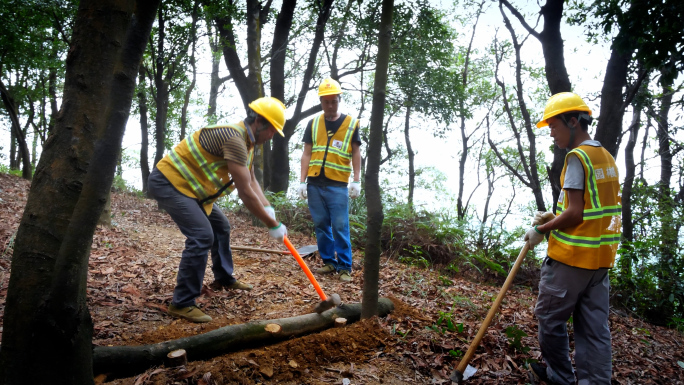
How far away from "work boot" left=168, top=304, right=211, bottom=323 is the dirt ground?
0.27ft

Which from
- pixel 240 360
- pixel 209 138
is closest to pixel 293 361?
pixel 240 360

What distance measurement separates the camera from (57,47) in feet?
45.0

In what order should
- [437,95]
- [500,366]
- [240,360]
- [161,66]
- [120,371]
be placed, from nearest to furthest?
1. [120,371]
2. [240,360]
3. [500,366]
4. [161,66]
5. [437,95]

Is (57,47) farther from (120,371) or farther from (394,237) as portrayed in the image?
(120,371)

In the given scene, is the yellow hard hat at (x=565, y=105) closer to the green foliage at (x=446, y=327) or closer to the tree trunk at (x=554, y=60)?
the green foliage at (x=446, y=327)

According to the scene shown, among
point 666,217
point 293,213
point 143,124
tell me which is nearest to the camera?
point 666,217

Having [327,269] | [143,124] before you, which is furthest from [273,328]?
[143,124]

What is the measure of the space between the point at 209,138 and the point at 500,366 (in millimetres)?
2995

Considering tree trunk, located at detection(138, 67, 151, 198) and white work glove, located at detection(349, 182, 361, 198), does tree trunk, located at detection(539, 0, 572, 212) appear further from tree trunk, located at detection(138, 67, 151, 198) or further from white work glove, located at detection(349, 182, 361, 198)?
tree trunk, located at detection(138, 67, 151, 198)

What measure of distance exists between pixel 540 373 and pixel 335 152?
315 centimetres

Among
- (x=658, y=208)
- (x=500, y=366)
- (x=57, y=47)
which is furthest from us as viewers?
(x=57, y=47)

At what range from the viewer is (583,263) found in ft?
8.96

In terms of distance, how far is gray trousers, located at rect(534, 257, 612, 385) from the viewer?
2748 millimetres

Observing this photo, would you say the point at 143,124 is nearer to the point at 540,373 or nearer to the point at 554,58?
the point at 554,58
